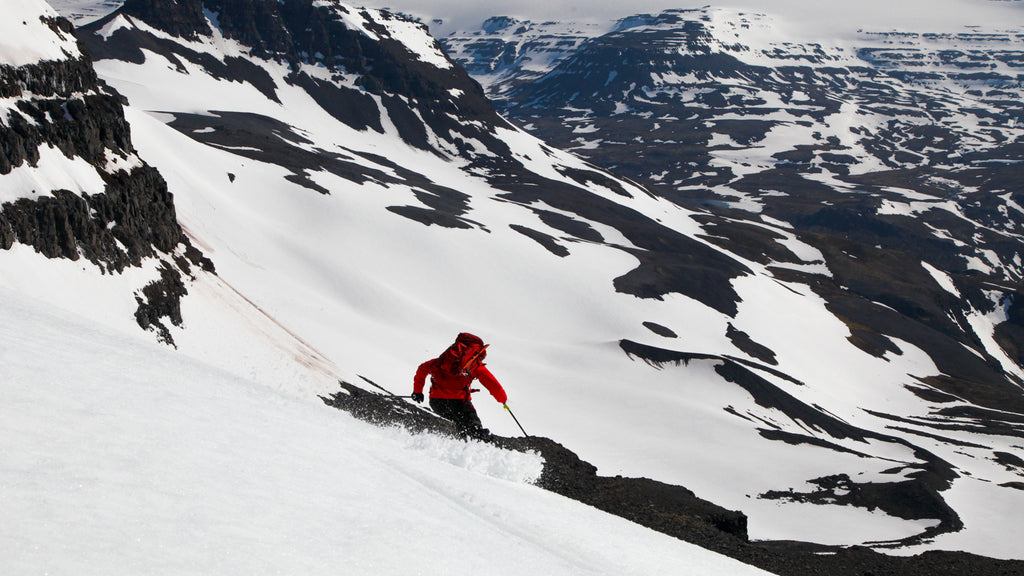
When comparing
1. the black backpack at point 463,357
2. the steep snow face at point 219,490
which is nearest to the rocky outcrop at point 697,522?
the black backpack at point 463,357

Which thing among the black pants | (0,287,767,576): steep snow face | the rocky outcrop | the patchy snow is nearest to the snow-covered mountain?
the patchy snow

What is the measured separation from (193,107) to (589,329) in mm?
68258

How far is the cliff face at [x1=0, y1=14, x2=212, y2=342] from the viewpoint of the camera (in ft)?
103

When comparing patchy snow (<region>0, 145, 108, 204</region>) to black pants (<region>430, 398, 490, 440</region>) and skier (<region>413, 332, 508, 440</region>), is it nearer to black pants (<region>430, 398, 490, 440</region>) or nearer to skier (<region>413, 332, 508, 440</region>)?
skier (<region>413, 332, 508, 440</region>)

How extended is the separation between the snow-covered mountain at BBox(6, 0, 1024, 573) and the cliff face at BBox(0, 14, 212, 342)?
9.2 inches

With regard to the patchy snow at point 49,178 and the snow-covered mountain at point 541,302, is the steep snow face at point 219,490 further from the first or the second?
the patchy snow at point 49,178

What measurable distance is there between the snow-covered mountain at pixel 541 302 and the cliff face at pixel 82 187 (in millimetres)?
233

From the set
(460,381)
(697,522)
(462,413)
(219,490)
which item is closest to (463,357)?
(460,381)

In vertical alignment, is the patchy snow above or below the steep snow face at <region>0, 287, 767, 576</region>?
above

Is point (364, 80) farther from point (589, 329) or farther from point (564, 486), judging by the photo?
point (564, 486)

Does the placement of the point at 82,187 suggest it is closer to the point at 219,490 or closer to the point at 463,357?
the point at 463,357

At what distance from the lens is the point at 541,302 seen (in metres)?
71.4

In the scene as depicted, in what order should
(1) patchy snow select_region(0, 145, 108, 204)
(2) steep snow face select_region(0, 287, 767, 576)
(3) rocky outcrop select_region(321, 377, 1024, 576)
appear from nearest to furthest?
(2) steep snow face select_region(0, 287, 767, 576), (3) rocky outcrop select_region(321, 377, 1024, 576), (1) patchy snow select_region(0, 145, 108, 204)

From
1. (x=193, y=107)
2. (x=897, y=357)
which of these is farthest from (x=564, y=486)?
(x=193, y=107)
